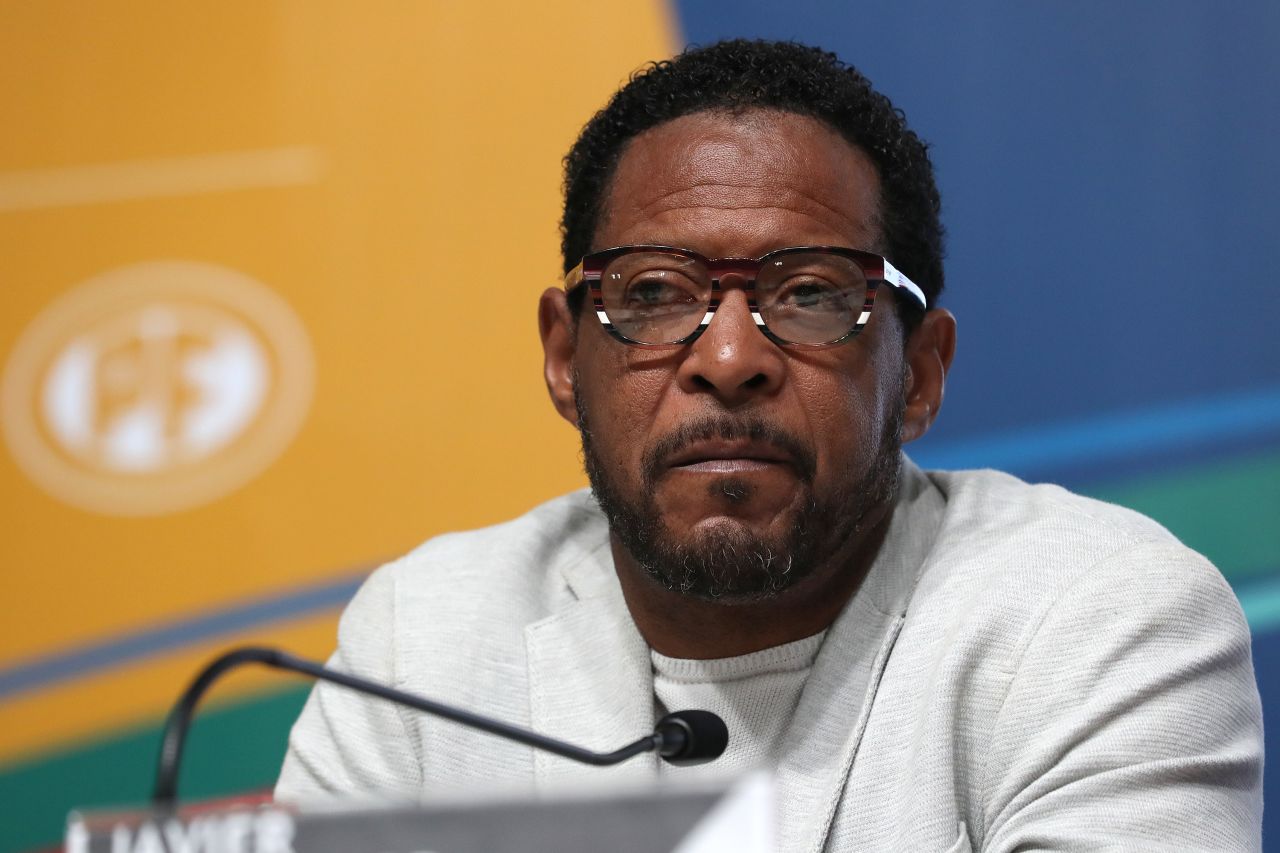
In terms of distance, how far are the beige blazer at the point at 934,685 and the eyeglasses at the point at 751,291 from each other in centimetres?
34

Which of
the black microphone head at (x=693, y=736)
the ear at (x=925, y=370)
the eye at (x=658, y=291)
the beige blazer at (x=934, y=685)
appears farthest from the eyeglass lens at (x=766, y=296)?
the black microphone head at (x=693, y=736)

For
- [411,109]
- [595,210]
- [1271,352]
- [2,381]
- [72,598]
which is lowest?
[72,598]

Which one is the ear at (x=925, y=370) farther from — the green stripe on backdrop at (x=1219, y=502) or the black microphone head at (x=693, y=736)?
the green stripe on backdrop at (x=1219, y=502)

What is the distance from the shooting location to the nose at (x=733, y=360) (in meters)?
1.67

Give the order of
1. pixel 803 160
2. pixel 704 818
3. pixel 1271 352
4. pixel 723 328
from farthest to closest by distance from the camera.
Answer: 1. pixel 1271 352
2. pixel 803 160
3. pixel 723 328
4. pixel 704 818

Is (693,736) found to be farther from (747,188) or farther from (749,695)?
(747,188)

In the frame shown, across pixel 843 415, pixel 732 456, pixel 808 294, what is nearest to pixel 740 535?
pixel 732 456

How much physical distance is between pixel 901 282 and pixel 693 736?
0.85 metres

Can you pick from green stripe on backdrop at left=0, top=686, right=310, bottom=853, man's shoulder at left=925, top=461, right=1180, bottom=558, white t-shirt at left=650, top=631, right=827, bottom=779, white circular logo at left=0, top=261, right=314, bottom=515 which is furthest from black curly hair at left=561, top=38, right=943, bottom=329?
green stripe on backdrop at left=0, top=686, right=310, bottom=853

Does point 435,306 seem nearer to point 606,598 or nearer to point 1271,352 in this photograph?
point 606,598

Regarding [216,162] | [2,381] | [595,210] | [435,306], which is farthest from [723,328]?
[2,381]

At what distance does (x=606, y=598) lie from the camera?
6.64ft

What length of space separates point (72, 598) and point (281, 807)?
2224 mm

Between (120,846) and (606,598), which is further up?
(120,846)
